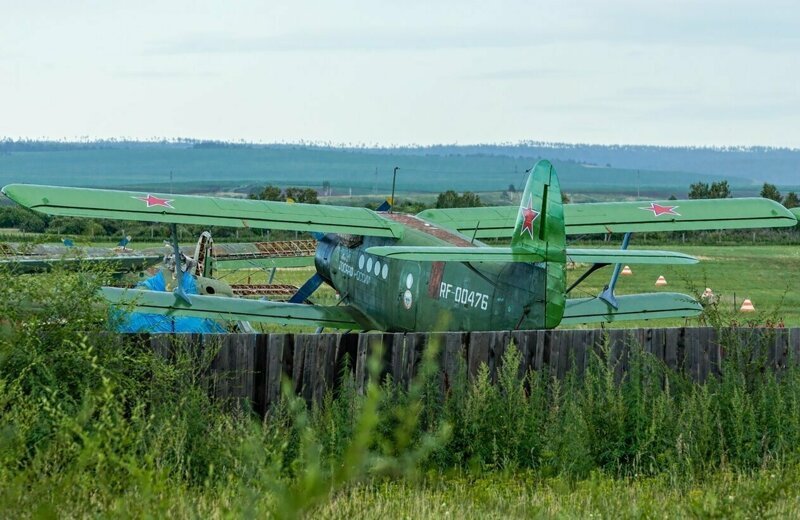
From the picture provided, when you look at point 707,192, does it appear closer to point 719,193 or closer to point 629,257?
point 719,193

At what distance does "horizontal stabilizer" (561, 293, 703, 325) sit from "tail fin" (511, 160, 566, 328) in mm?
3678

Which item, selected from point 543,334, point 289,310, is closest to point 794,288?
point 289,310

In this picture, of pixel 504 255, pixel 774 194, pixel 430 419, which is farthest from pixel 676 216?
pixel 774 194

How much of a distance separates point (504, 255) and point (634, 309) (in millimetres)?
5034

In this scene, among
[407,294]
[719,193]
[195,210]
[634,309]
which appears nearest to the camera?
[407,294]

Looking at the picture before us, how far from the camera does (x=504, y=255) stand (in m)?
15.0

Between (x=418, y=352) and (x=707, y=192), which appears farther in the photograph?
(x=707, y=192)

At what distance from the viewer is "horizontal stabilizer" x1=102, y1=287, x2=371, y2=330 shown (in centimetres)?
1852

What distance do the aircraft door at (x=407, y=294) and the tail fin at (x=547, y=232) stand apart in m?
2.51

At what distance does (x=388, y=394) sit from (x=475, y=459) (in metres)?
1.06

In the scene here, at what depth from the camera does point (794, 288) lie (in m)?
43.9

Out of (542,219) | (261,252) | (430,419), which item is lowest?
(261,252)

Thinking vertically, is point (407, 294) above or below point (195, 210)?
below

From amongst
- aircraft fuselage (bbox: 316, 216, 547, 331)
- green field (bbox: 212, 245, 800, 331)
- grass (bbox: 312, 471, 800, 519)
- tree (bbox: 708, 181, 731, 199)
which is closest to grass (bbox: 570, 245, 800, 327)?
green field (bbox: 212, 245, 800, 331)
